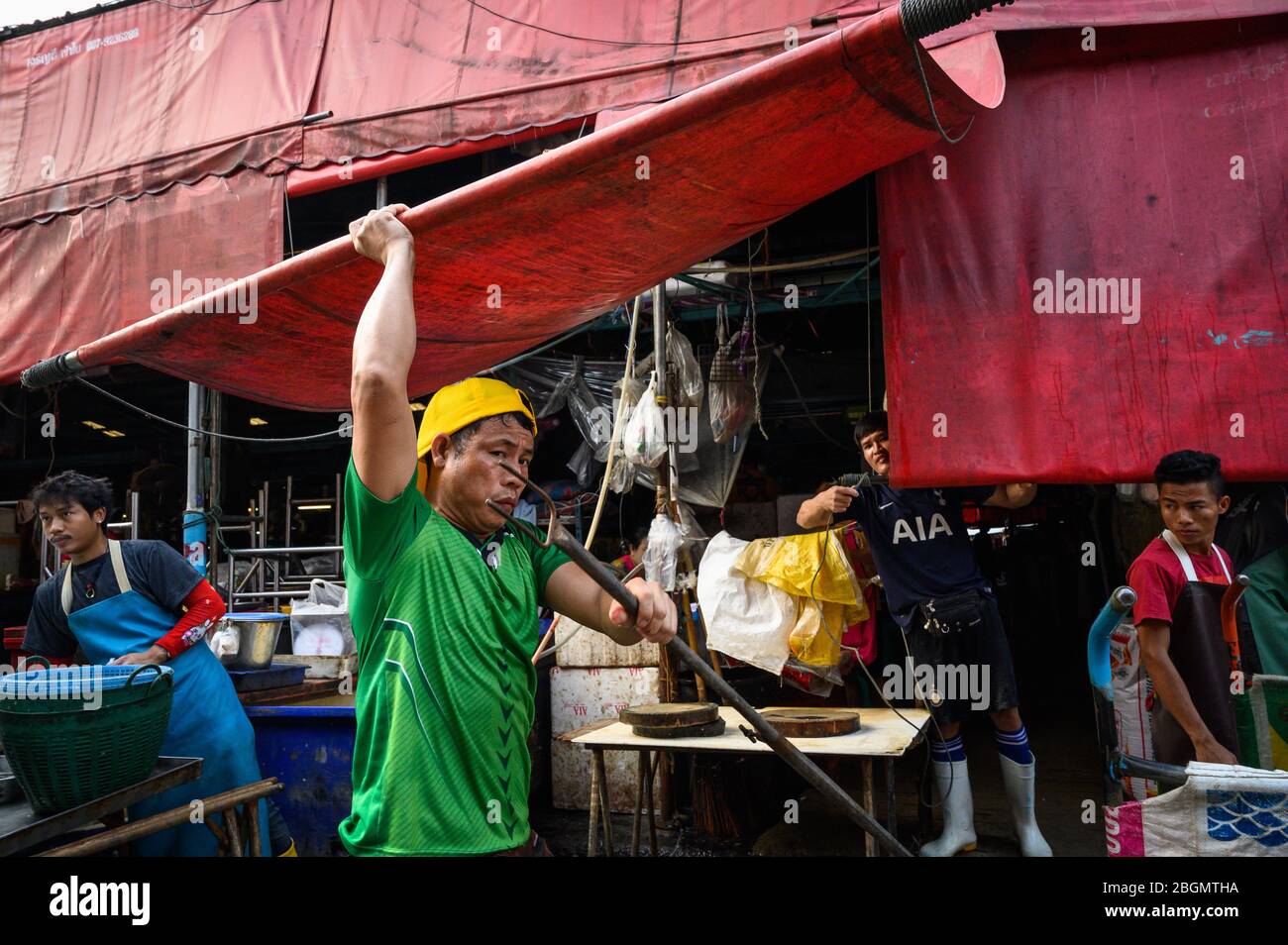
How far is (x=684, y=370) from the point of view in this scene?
18.9ft

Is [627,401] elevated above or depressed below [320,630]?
above

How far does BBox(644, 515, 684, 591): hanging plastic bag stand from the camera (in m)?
5.29

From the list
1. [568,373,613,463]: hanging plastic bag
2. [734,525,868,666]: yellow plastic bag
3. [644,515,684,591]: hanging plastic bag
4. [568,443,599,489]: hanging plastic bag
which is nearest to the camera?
[734,525,868,666]: yellow plastic bag

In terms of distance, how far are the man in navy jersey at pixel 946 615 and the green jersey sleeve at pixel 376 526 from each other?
315cm

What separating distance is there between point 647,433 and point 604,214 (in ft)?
7.10

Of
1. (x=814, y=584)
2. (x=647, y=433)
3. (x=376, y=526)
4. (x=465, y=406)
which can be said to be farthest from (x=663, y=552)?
(x=376, y=526)

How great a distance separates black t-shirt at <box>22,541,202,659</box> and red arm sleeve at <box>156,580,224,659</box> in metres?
0.05

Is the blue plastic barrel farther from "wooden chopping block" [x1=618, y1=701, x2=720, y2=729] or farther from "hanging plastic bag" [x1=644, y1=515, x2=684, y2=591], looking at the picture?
"hanging plastic bag" [x1=644, y1=515, x2=684, y2=591]

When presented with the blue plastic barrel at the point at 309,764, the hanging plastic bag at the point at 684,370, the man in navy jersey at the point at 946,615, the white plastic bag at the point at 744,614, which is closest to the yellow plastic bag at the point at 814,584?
the white plastic bag at the point at 744,614

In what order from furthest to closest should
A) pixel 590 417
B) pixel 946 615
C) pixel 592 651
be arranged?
pixel 590 417
pixel 592 651
pixel 946 615

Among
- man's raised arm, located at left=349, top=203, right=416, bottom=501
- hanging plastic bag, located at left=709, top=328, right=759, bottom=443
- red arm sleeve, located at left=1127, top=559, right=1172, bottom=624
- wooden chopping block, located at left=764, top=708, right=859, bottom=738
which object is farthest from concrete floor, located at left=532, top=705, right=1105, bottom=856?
man's raised arm, located at left=349, top=203, right=416, bottom=501

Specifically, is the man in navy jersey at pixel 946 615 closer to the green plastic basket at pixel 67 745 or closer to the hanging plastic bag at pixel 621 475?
the hanging plastic bag at pixel 621 475

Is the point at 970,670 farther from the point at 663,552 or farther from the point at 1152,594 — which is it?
the point at 663,552

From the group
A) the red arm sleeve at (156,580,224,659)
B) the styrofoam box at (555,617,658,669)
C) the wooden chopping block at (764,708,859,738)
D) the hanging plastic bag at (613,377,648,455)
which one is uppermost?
the hanging plastic bag at (613,377,648,455)
